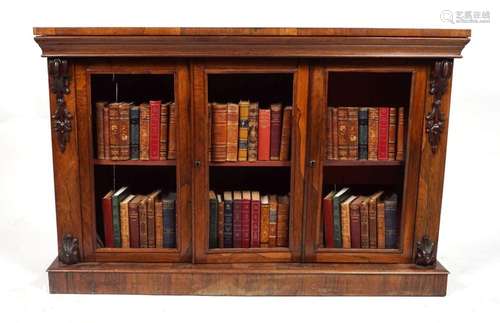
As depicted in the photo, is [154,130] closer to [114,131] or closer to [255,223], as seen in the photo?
[114,131]

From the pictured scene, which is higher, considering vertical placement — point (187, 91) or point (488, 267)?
point (187, 91)

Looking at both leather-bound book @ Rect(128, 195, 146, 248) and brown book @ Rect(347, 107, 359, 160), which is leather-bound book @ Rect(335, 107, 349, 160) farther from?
leather-bound book @ Rect(128, 195, 146, 248)

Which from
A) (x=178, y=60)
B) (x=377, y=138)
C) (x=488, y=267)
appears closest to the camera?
(x=178, y=60)

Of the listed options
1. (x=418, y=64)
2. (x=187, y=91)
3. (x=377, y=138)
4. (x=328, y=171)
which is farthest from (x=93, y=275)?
(x=418, y=64)

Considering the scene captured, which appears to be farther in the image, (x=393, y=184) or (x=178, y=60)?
(x=393, y=184)

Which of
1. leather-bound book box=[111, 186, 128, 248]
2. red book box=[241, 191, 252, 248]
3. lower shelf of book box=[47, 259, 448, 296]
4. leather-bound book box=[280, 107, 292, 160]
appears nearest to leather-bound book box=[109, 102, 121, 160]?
leather-bound book box=[111, 186, 128, 248]

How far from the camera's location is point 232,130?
9.53 feet

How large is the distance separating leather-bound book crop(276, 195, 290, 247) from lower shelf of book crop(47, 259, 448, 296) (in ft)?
0.43

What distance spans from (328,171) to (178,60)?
3.32ft

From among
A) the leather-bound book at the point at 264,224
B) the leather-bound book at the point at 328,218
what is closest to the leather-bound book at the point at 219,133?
the leather-bound book at the point at 264,224

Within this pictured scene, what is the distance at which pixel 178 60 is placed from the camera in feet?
9.07

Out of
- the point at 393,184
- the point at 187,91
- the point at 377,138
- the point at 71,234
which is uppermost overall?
the point at 187,91

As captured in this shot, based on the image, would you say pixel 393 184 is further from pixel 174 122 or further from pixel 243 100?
pixel 174 122

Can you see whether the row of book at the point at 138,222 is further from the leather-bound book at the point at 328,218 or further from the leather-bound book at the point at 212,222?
the leather-bound book at the point at 328,218
